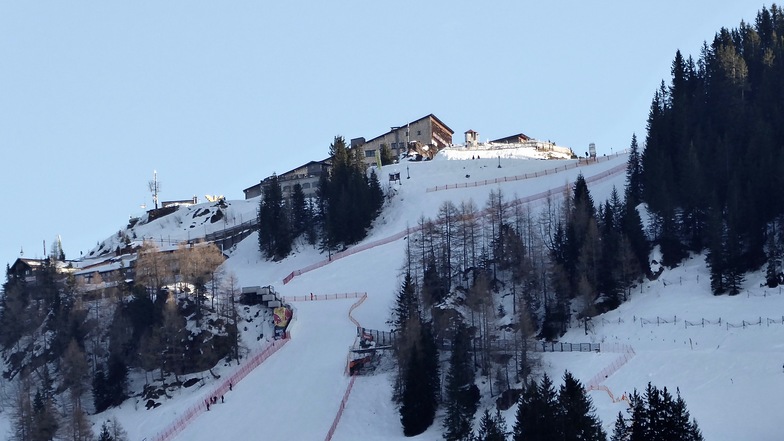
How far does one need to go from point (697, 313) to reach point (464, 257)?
17.2m

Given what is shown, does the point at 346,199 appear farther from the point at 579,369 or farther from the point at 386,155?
the point at 579,369

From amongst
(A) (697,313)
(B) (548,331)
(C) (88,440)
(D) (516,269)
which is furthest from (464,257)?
(C) (88,440)

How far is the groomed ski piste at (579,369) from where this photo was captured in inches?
2346

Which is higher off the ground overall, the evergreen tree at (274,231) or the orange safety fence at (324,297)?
the evergreen tree at (274,231)

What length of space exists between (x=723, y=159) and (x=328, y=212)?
1313 inches

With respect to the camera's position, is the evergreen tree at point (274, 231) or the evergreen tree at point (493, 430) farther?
the evergreen tree at point (274, 231)

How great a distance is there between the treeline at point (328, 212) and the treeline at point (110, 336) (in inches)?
520

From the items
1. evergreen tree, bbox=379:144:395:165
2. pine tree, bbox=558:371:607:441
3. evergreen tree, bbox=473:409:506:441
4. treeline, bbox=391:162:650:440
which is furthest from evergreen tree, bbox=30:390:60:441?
evergreen tree, bbox=379:144:395:165

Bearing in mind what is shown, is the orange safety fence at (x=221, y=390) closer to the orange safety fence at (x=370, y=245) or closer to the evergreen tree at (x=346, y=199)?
the orange safety fence at (x=370, y=245)

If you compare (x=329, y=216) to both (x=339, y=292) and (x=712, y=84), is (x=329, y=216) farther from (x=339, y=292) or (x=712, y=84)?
(x=712, y=84)

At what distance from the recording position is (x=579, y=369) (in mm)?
65188

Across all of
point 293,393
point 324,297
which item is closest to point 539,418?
point 293,393

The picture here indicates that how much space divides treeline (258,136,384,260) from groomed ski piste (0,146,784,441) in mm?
10270

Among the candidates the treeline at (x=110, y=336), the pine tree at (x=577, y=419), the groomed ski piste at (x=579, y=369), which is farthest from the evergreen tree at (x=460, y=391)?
the treeline at (x=110, y=336)
